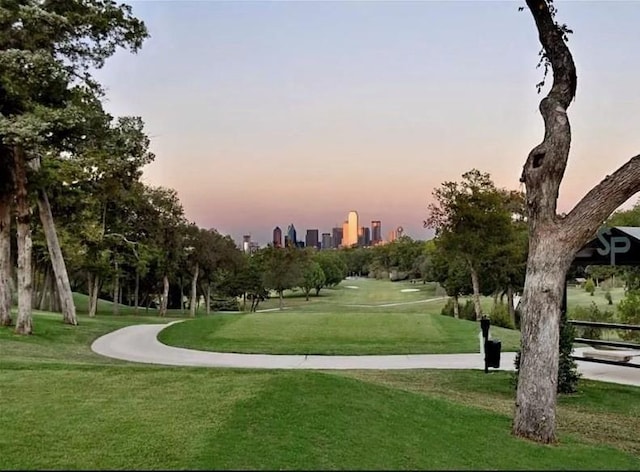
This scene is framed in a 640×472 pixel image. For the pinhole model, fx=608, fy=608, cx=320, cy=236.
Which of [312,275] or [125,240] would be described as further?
[312,275]

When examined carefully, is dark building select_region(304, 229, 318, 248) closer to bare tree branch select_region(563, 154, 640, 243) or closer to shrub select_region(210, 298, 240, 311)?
shrub select_region(210, 298, 240, 311)

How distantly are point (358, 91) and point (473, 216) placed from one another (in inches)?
424

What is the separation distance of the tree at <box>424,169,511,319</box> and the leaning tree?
61.7 feet

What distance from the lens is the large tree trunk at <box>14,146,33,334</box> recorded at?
15.9 meters

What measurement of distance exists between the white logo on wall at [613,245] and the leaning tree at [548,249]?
155 inches

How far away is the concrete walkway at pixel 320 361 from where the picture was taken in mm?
11844

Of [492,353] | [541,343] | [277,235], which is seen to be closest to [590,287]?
[277,235]

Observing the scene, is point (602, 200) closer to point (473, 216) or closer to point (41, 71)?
point (41, 71)

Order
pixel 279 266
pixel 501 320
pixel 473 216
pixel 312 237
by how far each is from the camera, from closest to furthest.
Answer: pixel 501 320 < pixel 473 216 < pixel 279 266 < pixel 312 237

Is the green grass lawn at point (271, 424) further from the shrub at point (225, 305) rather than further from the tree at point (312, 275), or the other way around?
the shrub at point (225, 305)

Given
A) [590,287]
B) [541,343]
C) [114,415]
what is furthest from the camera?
[590,287]

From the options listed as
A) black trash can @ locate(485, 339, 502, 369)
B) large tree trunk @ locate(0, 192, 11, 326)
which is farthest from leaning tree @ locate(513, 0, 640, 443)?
large tree trunk @ locate(0, 192, 11, 326)

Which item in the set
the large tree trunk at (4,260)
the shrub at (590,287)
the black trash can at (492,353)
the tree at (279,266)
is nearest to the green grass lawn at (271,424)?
the black trash can at (492,353)

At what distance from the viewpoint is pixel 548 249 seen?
18.7ft
